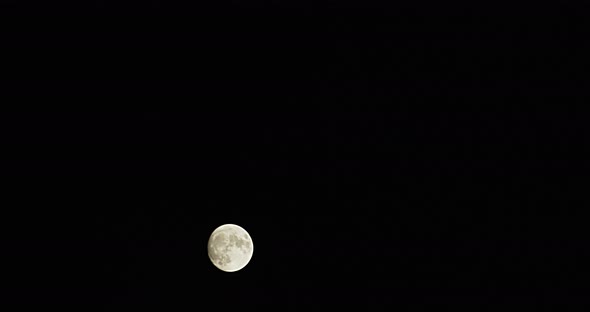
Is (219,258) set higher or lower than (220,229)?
lower

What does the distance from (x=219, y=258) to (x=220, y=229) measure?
305 millimetres

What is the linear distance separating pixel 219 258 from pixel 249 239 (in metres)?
0.35

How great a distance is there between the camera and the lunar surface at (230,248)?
4.77 m

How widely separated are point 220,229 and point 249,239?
0.32 meters

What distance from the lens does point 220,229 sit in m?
4.91

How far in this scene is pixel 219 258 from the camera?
477 cm

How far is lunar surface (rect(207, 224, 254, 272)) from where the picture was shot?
4773 mm

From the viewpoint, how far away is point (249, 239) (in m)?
4.88

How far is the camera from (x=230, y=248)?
478cm
